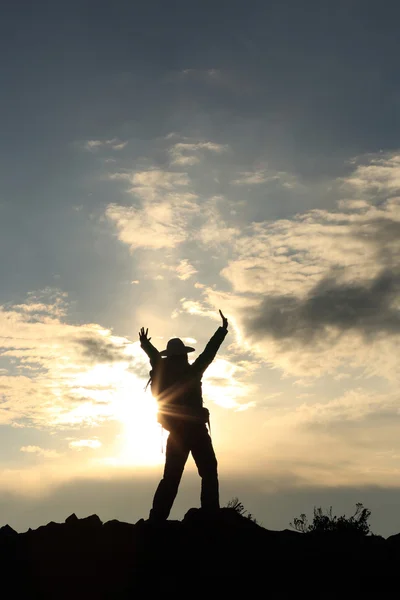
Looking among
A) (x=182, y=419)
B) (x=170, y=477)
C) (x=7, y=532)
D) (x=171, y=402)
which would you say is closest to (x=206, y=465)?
(x=170, y=477)

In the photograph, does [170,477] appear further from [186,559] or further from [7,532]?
[7,532]

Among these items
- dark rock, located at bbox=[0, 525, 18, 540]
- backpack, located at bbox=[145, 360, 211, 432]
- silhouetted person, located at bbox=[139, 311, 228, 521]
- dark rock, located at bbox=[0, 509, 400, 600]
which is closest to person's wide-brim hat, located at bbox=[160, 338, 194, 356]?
silhouetted person, located at bbox=[139, 311, 228, 521]

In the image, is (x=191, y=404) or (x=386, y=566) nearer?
(x=386, y=566)

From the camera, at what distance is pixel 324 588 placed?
32.5 ft

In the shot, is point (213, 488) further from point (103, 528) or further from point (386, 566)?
point (386, 566)

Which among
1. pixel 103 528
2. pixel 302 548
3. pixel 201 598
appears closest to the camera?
pixel 201 598

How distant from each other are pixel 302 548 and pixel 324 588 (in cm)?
122

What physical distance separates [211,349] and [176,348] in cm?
71

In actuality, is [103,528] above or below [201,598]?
above

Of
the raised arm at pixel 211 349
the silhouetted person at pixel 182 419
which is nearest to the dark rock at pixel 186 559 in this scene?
the silhouetted person at pixel 182 419

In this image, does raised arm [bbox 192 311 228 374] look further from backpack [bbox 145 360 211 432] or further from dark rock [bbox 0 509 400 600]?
dark rock [bbox 0 509 400 600]

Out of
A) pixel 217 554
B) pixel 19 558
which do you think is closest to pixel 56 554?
pixel 19 558

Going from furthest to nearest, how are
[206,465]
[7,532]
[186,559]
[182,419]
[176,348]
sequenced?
1. [7,532]
2. [176,348]
3. [182,419]
4. [206,465]
5. [186,559]

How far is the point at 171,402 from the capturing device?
12.0 meters
